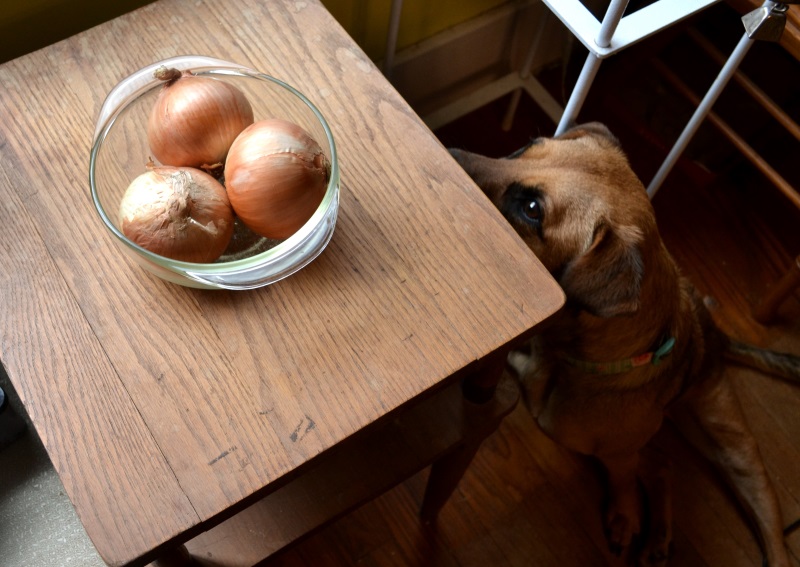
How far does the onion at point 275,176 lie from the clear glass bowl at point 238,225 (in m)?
0.01

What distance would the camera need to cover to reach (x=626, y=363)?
1032 millimetres

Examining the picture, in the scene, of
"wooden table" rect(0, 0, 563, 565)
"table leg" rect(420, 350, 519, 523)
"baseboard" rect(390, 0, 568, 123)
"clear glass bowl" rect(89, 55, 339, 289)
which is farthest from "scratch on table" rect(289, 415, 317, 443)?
"baseboard" rect(390, 0, 568, 123)

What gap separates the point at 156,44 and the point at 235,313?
12.4 inches

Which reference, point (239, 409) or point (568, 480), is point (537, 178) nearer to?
point (239, 409)

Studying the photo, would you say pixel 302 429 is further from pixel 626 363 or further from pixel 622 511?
pixel 622 511

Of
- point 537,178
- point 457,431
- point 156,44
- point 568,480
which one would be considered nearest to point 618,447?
point 568,480

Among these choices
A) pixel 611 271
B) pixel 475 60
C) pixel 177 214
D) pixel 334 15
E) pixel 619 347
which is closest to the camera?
pixel 177 214

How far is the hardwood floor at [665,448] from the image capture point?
1.27 meters

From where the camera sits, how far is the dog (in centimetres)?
91

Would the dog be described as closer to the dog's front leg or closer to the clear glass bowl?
the dog's front leg

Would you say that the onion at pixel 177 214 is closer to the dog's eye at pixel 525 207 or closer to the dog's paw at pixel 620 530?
the dog's eye at pixel 525 207

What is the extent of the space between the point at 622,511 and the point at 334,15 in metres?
1.00

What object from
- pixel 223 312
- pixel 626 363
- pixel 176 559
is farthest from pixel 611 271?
pixel 176 559

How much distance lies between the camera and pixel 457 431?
91 centimetres
